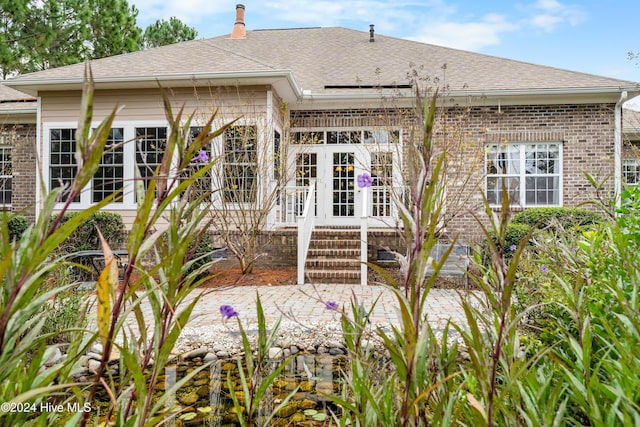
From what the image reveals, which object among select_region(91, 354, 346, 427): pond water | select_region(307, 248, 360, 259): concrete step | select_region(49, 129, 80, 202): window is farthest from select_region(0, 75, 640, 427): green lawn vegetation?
select_region(49, 129, 80, 202): window

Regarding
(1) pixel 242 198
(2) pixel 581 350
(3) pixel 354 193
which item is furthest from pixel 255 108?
(2) pixel 581 350

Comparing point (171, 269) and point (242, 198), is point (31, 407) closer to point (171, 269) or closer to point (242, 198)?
point (171, 269)

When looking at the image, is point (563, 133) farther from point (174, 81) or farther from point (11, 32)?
point (11, 32)

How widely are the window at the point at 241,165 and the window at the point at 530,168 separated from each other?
5.95 m

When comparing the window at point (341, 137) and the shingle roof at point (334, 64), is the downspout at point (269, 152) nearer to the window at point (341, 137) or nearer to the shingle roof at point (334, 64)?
the shingle roof at point (334, 64)

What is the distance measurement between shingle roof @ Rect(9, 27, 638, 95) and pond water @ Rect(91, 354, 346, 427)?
25.0 ft

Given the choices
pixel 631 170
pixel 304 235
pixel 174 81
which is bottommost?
pixel 304 235

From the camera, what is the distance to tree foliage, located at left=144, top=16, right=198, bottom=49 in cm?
2522

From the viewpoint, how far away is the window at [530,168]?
12102 millimetres

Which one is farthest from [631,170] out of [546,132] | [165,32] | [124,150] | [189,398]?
[165,32]

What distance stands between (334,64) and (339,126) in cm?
312

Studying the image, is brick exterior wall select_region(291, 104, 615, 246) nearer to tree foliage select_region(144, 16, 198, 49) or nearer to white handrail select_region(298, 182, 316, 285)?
white handrail select_region(298, 182, 316, 285)

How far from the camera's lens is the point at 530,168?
480 inches

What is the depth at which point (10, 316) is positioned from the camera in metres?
0.82
